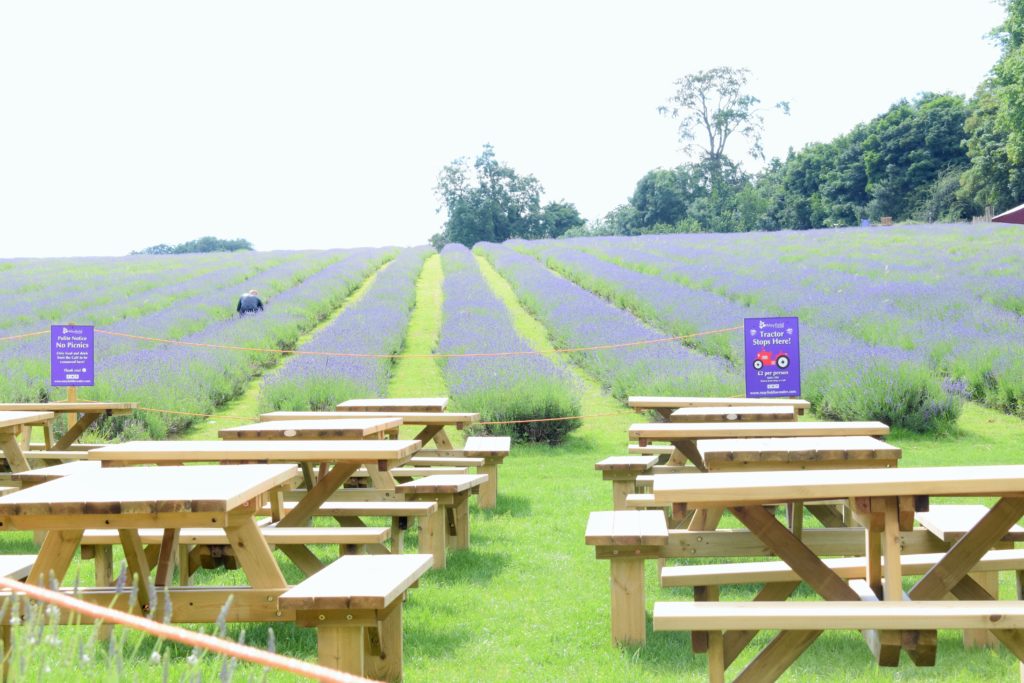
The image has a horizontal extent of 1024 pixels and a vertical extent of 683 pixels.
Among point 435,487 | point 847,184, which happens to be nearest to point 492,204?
point 847,184

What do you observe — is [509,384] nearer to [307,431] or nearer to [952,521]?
[307,431]

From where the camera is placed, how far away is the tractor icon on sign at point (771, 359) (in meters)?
8.22

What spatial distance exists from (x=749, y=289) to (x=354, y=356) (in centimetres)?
623

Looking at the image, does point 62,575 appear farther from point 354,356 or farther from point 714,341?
point 714,341

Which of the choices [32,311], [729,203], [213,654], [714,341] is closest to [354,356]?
[714,341]

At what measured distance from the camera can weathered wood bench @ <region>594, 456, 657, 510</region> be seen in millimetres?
5496

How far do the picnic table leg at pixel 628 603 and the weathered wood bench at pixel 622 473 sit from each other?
174 cm

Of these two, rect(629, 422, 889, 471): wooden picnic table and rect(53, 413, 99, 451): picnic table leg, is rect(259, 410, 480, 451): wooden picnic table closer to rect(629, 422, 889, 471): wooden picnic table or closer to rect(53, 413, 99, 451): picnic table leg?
rect(53, 413, 99, 451): picnic table leg

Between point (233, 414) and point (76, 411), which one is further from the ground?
point (76, 411)

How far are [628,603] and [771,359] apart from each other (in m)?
4.81

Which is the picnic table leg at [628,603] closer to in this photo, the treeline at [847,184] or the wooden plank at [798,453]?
the wooden plank at [798,453]

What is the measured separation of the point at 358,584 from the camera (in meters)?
2.86

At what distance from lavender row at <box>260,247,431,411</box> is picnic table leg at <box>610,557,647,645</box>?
270 inches

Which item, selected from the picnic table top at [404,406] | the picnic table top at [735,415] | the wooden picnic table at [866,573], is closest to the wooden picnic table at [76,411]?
the picnic table top at [404,406]
